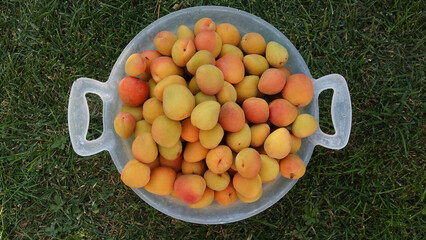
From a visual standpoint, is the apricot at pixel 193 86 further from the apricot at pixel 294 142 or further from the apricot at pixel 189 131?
the apricot at pixel 294 142

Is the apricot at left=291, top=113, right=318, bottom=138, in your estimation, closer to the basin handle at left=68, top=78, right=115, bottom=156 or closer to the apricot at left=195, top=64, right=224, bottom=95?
the apricot at left=195, top=64, right=224, bottom=95

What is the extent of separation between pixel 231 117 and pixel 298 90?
232 mm

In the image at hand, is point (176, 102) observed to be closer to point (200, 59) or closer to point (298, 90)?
point (200, 59)

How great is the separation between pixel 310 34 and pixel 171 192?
→ 0.88 meters

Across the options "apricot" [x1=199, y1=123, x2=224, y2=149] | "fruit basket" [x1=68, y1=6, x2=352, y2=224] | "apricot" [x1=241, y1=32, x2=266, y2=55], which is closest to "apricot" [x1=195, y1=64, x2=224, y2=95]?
"apricot" [x1=199, y1=123, x2=224, y2=149]

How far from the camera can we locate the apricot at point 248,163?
106 centimetres

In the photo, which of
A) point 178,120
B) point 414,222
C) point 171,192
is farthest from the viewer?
point 414,222

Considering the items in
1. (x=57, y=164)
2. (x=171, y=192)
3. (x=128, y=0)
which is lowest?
(x=57, y=164)

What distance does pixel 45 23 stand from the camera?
1.64m

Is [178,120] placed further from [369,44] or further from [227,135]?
[369,44]

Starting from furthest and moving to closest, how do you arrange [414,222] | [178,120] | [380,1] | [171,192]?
[380,1] < [414,222] < [171,192] < [178,120]

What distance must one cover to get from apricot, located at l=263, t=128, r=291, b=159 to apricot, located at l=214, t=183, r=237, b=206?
0.54 feet

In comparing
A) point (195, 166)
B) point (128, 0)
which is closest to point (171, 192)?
point (195, 166)

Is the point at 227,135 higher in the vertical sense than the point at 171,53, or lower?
lower
